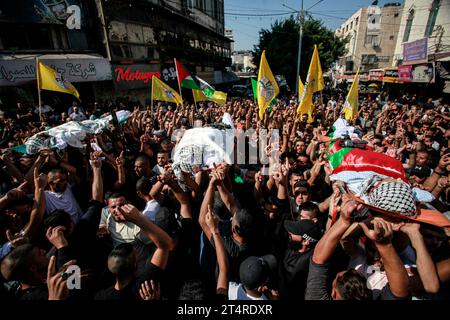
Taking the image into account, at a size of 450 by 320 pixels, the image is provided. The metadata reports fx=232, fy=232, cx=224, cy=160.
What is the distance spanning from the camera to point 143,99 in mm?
15938

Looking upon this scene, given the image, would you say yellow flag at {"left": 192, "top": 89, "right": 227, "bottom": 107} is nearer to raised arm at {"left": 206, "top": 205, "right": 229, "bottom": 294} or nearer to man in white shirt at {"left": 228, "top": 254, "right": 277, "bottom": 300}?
raised arm at {"left": 206, "top": 205, "right": 229, "bottom": 294}

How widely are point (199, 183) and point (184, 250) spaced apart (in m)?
1.03

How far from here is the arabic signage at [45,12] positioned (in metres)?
9.56

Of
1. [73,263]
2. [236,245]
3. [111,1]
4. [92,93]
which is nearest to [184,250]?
[236,245]

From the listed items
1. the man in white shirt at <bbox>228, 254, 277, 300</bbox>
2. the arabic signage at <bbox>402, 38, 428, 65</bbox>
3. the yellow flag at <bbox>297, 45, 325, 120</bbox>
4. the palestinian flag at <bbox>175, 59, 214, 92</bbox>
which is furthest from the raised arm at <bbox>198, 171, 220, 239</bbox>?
the arabic signage at <bbox>402, 38, 428, 65</bbox>

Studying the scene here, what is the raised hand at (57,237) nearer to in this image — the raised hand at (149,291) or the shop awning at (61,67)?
the raised hand at (149,291)

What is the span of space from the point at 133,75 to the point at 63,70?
4194 millimetres

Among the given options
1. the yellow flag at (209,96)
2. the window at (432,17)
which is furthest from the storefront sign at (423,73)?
the yellow flag at (209,96)

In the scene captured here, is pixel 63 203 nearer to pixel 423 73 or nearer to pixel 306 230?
pixel 306 230

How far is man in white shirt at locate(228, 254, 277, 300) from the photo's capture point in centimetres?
Answer: 170

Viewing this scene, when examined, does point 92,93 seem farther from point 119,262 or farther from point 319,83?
point 119,262

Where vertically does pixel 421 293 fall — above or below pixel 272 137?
below

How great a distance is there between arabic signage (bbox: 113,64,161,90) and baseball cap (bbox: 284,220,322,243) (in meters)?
13.9

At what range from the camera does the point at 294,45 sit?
25.4m
